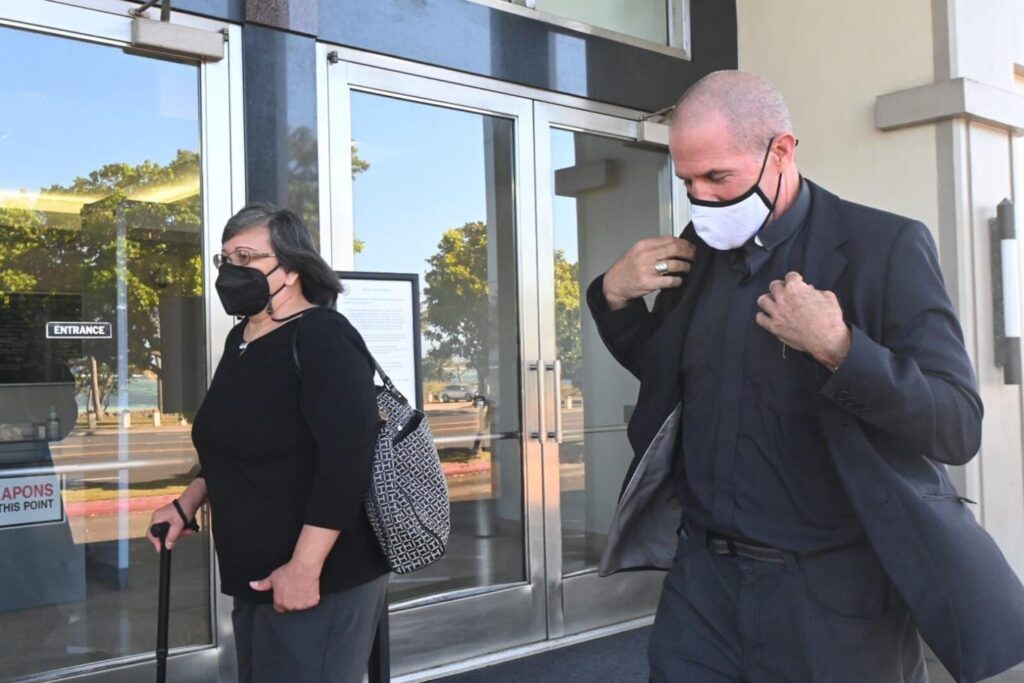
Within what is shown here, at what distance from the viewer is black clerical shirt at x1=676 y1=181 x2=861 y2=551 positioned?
197 cm

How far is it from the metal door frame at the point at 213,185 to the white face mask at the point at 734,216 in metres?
2.42

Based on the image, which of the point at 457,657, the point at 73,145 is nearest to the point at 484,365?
the point at 457,657

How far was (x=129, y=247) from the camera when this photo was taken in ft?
13.3

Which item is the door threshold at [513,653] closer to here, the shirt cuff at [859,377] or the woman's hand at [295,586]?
the woman's hand at [295,586]

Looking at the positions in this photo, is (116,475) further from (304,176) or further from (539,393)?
(539,393)

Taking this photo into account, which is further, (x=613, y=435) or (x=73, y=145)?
(x=613, y=435)

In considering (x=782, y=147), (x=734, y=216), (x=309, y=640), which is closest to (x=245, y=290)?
(x=309, y=640)

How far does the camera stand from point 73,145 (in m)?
→ 3.95

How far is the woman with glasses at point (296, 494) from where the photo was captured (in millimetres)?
2320

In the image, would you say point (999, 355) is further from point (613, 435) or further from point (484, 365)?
point (484, 365)

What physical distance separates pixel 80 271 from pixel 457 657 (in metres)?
2.34

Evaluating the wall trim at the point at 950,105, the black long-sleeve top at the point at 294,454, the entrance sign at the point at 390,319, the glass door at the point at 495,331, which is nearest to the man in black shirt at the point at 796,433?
the black long-sleeve top at the point at 294,454

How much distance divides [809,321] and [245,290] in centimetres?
143

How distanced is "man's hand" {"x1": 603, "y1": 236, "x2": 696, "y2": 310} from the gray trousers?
973 mm
